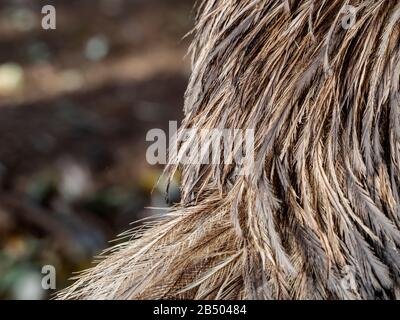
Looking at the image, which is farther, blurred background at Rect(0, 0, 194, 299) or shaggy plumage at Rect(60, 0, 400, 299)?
blurred background at Rect(0, 0, 194, 299)

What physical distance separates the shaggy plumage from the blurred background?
98 cm

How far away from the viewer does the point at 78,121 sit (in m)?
2.82

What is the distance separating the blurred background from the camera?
226cm

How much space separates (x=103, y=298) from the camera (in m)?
1.17

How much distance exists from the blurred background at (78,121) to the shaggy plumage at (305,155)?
0.98 metres

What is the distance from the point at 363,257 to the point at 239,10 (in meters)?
0.40

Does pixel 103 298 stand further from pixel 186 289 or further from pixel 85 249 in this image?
pixel 85 249

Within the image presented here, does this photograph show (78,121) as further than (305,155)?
Yes

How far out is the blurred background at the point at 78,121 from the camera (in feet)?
7.41

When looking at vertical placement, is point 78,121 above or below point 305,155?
above

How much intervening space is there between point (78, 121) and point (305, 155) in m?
1.85

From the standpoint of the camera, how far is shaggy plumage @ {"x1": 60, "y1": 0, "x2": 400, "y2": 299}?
1053mm

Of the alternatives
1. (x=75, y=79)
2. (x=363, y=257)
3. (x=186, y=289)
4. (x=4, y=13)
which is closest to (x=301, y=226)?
(x=363, y=257)

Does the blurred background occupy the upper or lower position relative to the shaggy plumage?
upper
